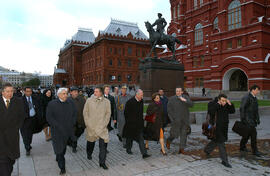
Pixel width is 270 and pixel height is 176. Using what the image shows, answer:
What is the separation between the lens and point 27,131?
243 inches

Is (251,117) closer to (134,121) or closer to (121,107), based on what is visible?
(134,121)

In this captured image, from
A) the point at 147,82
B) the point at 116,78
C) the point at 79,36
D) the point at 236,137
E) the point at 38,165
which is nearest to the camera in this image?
the point at 38,165

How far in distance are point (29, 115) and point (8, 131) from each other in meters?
3.18

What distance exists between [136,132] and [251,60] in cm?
2617

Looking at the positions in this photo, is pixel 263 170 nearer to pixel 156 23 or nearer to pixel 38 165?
pixel 38 165

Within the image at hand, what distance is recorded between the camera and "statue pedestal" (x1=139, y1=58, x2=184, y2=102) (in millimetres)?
12656

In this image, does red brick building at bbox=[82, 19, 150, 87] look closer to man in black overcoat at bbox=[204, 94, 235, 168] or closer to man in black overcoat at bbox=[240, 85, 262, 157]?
man in black overcoat at bbox=[240, 85, 262, 157]

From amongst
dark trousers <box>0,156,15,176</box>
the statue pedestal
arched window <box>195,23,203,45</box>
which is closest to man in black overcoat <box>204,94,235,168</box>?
dark trousers <box>0,156,15,176</box>

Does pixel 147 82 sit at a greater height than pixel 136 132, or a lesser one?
greater

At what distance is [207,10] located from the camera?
3447 centimetres

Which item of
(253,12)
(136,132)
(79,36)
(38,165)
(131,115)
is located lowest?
(38,165)

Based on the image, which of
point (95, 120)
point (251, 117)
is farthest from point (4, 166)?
point (251, 117)

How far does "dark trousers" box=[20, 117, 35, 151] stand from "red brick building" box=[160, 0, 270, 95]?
27074 mm

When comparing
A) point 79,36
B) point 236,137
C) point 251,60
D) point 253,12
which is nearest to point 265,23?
point 253,12
